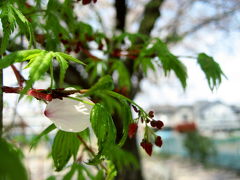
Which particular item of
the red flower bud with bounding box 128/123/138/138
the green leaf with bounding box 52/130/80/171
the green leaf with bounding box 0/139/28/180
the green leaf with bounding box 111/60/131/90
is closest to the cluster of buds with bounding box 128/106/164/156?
the red flower bud with bounding box 128/123/138/138

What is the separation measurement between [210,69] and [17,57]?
1.60 feet

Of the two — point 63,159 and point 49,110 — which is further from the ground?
point 49,110

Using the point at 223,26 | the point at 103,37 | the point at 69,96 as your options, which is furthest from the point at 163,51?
the point at 223,26

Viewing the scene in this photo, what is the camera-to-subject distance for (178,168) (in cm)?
792

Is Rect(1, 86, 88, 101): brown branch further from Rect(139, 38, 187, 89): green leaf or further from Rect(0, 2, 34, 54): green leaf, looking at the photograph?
Rect(139, 38, 187, 89): green leaf

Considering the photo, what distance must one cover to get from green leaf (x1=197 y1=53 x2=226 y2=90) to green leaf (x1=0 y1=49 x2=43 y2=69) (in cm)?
44

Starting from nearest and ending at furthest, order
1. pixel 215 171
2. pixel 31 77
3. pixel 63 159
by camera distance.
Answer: pixel 31 77
pixel 63 159
pixel 215 171

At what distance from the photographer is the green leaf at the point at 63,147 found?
557 millimetres

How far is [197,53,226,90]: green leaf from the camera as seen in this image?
714mm

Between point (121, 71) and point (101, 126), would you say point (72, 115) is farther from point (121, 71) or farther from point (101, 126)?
point (121, 71)

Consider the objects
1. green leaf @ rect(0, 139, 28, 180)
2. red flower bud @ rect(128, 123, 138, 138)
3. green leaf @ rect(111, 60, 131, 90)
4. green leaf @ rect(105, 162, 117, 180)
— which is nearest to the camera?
green leaf @ rect(0, 139, 28, 180)

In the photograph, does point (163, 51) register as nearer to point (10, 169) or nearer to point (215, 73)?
point (215, 73)

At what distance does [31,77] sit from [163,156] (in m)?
10.6

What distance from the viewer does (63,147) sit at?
0.57 m
